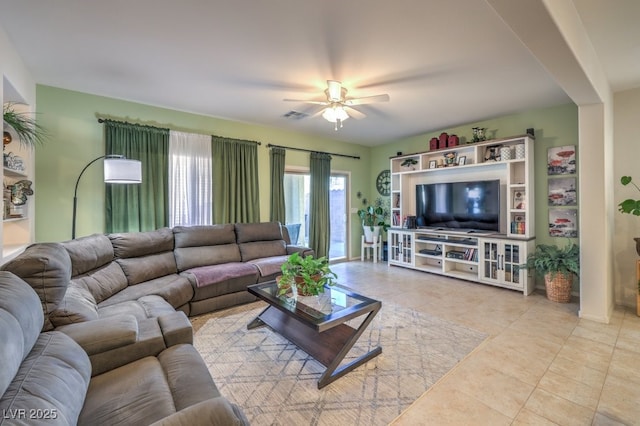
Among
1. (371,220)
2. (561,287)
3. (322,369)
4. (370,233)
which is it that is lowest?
(322,369)

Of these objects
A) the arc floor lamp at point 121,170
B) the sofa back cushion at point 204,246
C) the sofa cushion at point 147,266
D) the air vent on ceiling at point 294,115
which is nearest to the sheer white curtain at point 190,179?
the sofa back cushion at point 204,246

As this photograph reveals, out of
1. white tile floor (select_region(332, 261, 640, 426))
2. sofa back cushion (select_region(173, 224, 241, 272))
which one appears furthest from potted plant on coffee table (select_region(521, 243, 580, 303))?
sofa back cushion (select_region(173, 224, 241, 272))

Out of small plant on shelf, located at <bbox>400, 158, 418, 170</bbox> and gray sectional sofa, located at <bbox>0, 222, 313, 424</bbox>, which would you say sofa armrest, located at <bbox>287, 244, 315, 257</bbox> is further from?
small plant on shelf, located at <bbox>400, 158, 418, 170</bbox>

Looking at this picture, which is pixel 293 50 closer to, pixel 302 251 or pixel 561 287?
pixel 302 251

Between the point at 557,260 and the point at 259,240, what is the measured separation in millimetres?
4013

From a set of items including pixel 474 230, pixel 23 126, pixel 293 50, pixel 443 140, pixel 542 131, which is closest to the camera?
pixel 293 50

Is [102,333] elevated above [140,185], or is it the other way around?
[140,185]

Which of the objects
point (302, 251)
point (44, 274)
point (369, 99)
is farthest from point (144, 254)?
point (369, 99)

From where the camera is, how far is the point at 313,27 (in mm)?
2117

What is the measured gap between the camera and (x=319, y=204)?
5.52 m

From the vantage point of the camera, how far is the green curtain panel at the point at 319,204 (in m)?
5.44

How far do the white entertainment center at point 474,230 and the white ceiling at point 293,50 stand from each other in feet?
2.94

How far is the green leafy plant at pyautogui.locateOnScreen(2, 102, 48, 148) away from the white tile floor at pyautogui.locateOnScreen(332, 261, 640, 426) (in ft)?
11.9

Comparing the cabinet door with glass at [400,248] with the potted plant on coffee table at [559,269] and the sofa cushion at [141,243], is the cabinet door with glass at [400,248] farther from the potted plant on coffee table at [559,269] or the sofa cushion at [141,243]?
the sofa cushion at [141,243]
